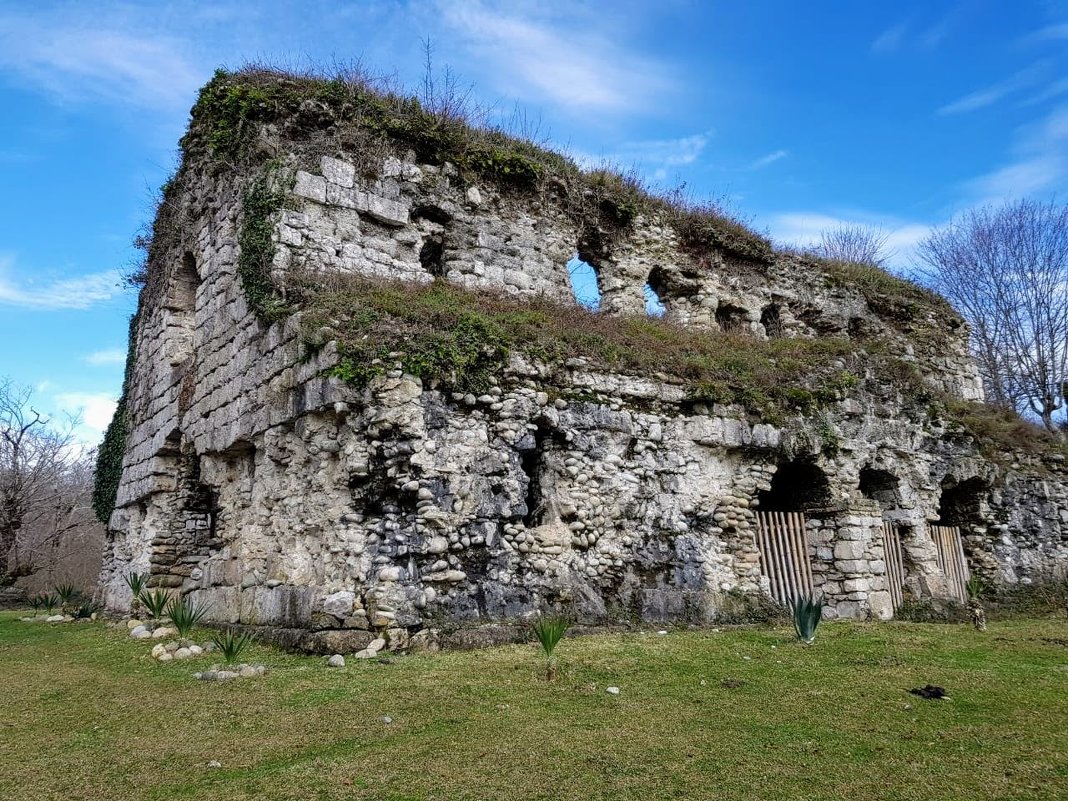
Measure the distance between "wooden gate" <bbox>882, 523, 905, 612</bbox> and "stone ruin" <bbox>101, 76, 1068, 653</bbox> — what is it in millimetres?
75

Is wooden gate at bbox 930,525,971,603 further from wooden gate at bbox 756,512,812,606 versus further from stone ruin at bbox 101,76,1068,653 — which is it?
wooden gate at bbox 756,512,812,606

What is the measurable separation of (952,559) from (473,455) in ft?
30.1

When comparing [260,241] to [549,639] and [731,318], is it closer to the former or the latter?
[549,639]

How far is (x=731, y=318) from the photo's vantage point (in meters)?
16.2

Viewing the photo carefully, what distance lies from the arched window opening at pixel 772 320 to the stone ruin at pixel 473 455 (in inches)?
15.0

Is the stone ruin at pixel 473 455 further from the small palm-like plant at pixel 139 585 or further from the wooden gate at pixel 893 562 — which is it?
the small palm-like plant at pixel 139 585

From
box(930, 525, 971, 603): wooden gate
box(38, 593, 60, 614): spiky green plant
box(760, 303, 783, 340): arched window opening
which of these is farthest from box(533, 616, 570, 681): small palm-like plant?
box(760, 303, 783, 340): arched window opening

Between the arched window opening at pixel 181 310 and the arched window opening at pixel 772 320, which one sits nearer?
the arched window opening at pixel 181 310

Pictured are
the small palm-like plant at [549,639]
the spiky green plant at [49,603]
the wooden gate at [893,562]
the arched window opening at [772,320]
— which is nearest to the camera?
the small palm-like plant at [549,639]

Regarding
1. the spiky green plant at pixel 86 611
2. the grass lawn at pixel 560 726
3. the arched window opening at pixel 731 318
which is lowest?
the grass lawn at pixel 560 726

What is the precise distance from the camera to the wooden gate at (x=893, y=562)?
11.7m

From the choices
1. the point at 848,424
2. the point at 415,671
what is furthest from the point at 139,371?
the point at 848,424

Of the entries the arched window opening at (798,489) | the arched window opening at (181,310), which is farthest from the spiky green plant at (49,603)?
the arched window opening at (798,489)

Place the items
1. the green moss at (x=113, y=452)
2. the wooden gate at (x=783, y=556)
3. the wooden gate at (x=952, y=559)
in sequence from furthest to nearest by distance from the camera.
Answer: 1. the green moss at (x=113, y=452)
2. the wooden gate at (x=952, y=559)
3. the wooden gate at (x=783, y=556)
